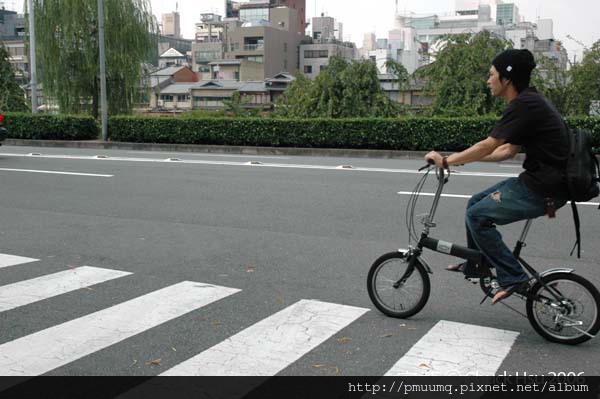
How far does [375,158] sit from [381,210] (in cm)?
1069

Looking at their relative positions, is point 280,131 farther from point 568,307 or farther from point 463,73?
point 568,307

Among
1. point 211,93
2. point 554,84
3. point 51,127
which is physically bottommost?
point 51,127

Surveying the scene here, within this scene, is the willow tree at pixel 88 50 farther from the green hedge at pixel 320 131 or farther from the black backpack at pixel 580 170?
the black backpack at pixel 580 170

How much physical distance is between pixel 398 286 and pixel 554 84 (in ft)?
84.5

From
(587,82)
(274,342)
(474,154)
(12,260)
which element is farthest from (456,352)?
(587,82)

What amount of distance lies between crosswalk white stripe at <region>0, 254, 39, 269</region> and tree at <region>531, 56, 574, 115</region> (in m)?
23.3

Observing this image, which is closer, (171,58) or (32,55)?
(32,55)

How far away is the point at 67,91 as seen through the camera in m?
29.9

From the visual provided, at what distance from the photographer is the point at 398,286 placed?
4855mm

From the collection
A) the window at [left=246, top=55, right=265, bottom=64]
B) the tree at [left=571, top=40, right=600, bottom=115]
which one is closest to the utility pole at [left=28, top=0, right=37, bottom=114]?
the tree at [left=571, top=40, right=600, bottom=115]

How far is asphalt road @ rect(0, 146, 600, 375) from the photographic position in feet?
13.8

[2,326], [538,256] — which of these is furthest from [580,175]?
[2,326]

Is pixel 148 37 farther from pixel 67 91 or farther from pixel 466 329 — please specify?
pixel 466 329

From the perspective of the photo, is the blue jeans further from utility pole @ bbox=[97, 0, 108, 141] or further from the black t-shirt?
utility pole @ bbox=[97, 0, 108, 141]
